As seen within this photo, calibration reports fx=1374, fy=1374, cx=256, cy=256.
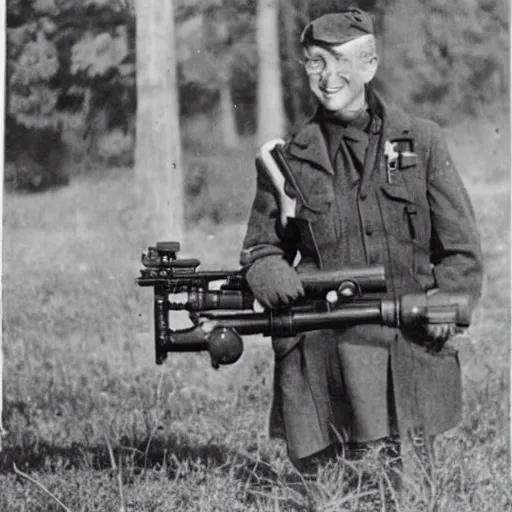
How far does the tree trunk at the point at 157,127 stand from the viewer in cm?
543

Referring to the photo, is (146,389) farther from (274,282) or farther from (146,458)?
(274,282)

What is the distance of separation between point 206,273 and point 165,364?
1.62 feet

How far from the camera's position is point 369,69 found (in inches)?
194

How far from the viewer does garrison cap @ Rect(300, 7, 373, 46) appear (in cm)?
488

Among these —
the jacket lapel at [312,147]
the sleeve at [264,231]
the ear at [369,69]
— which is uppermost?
the ear at [369,69]

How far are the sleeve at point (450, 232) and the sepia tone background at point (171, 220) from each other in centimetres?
15

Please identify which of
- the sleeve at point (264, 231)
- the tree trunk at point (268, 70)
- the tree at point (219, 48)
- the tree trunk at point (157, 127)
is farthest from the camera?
the tree trunk at point (157, 127)

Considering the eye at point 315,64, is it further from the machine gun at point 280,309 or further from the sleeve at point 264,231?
the machine gun at point 280,309

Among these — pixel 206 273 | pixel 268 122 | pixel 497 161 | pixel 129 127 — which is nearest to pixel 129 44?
pixel 129 127

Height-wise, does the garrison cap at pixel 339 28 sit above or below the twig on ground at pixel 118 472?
above

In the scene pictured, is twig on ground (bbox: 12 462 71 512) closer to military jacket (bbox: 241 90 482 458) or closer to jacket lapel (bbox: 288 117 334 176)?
military jacket (bbox: 241 90 482 458)

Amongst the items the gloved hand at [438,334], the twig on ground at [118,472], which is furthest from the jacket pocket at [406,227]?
the twig on ground at [118,472]

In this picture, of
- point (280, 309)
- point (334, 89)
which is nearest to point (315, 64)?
point (334, 89)

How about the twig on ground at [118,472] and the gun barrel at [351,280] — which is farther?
the twig on ground at [118,472]
